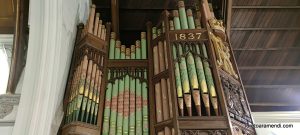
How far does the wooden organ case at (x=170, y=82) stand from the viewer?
370cm

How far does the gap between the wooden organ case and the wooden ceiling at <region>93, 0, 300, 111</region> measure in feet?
3.23

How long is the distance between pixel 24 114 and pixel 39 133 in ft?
1.04

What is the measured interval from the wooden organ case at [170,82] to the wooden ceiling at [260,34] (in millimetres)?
985

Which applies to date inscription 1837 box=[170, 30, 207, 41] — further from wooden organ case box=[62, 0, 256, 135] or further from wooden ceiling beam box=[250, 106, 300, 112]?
wooden ceiling beam box=[250, 106, 300, 112]

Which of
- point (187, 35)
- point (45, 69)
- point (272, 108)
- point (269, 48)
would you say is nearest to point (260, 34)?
point (269, 48)

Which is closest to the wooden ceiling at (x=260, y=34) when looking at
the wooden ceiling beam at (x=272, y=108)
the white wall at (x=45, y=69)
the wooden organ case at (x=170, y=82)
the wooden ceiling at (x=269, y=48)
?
the wooden ceiling at (x=269, y=48)

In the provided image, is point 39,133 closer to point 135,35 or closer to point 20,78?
point 20,78

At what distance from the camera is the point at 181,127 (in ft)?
11.7

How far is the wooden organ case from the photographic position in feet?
12.1

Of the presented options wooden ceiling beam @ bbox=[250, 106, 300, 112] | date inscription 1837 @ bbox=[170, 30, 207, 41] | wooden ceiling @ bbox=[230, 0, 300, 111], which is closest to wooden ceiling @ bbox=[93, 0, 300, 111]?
wooden ceiling @ bbox=[230, 0, 300, 111]

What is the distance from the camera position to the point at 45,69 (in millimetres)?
3691

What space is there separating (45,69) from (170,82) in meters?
1.50

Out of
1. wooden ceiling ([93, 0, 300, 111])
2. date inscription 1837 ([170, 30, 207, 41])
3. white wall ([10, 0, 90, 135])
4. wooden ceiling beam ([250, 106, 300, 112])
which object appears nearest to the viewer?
white wall ([10, 0, 90, 135])

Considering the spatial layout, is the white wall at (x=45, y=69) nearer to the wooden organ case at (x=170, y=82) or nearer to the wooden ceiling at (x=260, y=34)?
the wooden organ case at (x=170, y=82)
